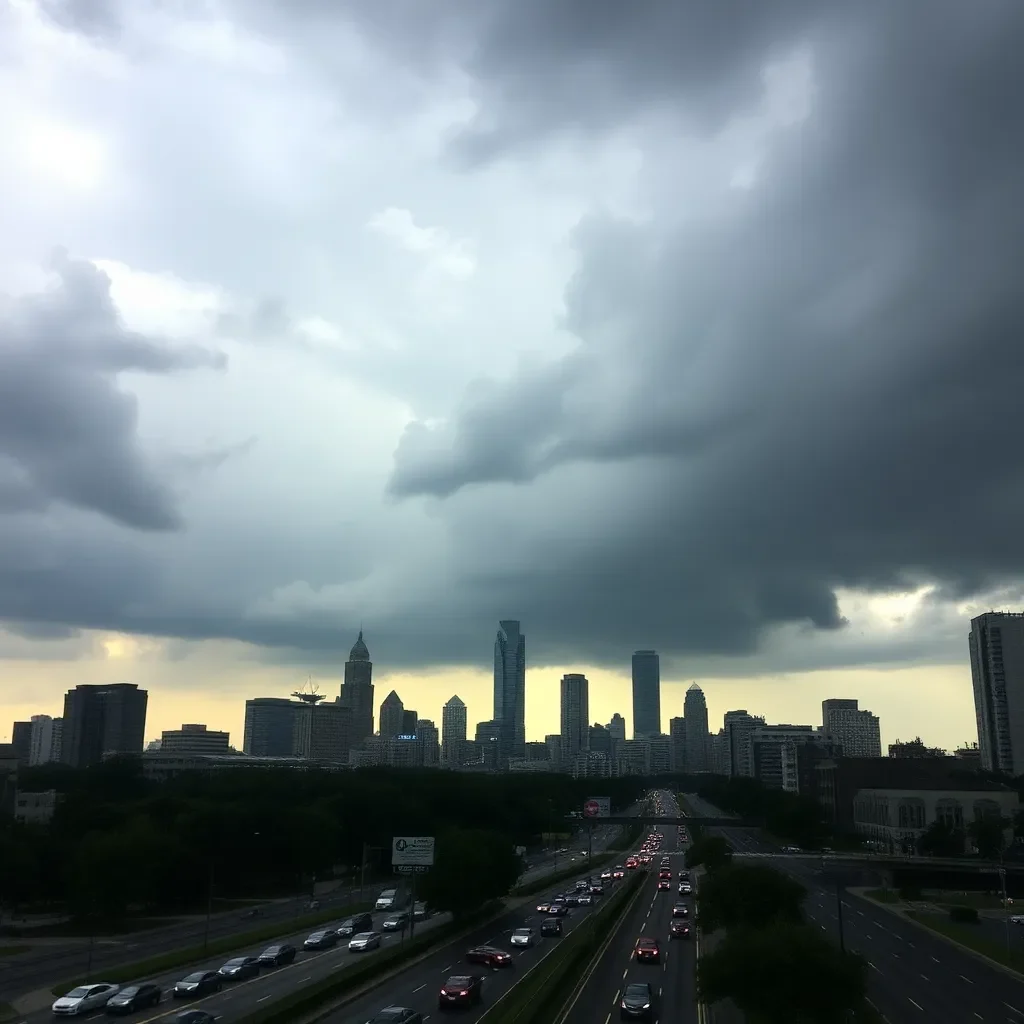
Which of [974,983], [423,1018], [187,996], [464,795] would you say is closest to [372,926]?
[187,996]

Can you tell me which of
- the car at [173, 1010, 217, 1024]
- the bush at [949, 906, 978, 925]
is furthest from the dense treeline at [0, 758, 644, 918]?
the bush at [949, 906, 978, 925]

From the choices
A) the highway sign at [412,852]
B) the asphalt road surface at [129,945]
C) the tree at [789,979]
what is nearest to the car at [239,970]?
the asphalt road surface at [129,945]

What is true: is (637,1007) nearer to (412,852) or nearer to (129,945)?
(412,852)

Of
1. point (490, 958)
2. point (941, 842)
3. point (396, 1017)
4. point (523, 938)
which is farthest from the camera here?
point (941, 842)

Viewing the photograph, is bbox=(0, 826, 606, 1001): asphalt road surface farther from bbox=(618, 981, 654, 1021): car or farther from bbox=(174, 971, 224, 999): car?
bbox=(618, 981, 654, 1021): car

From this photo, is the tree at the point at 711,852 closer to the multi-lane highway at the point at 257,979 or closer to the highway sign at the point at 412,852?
the multi-lane highway at the point at 257,979

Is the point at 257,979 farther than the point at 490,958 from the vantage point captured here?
No

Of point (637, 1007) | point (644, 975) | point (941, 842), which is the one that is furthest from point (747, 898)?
point (941, 842)
